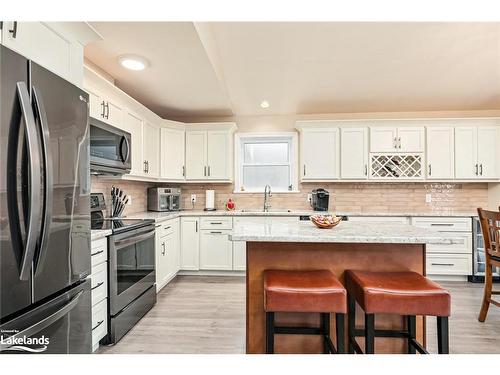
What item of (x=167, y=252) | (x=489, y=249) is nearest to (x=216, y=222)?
(x=167, y=252)

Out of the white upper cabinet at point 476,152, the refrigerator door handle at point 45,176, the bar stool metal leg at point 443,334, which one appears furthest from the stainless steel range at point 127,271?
the white upper cabinet at point 476,152

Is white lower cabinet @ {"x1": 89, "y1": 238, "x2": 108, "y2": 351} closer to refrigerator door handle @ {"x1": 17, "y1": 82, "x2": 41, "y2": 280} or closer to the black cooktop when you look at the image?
the black cooktop

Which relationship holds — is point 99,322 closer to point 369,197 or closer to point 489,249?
point 489,249

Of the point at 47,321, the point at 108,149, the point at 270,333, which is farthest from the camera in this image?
the point at 108,149

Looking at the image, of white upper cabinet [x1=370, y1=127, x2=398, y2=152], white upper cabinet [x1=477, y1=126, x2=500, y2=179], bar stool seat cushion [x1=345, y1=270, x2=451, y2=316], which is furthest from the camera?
white upper cabinet [x1=370, y1=127, x2=398, y2=152]

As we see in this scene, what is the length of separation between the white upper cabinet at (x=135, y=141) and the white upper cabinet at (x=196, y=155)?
91 cm

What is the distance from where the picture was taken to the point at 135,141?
3.31 metres

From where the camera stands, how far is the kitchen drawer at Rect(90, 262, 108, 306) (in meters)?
2.00

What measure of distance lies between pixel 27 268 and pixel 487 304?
137 inches

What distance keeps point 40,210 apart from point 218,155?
318 cm

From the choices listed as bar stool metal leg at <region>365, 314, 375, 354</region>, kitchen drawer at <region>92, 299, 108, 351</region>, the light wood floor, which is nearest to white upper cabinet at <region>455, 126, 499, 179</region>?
the light wood floor

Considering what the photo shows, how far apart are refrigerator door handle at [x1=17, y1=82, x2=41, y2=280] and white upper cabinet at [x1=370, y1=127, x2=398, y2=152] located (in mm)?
3993
